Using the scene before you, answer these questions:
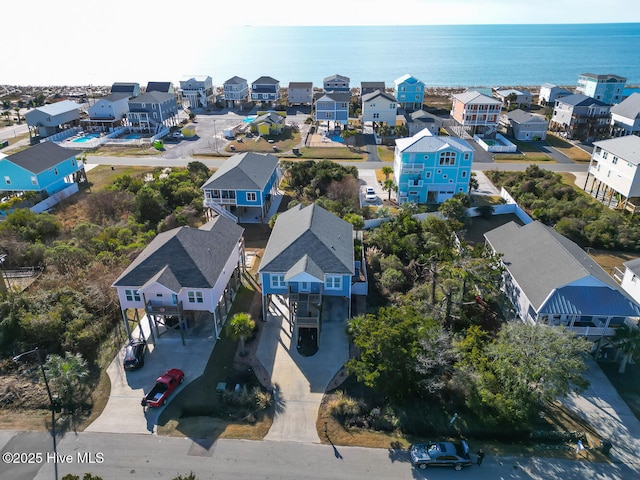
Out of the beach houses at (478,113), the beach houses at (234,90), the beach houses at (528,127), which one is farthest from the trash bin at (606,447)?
the beach houses at (234,90)

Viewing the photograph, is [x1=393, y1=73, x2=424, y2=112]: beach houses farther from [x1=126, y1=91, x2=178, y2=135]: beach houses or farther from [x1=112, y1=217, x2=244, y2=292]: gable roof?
[x1=112, y1=217, x2=244, y2=292]: gable roof

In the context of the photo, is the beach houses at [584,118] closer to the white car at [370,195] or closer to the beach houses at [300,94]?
the white car at [370,195]

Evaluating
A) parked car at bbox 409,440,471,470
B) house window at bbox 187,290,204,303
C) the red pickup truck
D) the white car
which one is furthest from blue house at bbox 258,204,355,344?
the white car

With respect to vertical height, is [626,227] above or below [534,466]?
above

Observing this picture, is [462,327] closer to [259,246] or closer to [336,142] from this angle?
[259,246]

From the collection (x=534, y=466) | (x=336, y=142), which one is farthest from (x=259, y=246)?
(x=336, y=142)
